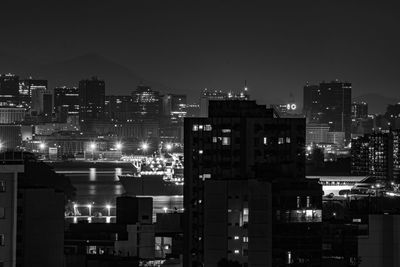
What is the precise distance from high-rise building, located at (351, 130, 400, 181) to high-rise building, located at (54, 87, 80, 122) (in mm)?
62305

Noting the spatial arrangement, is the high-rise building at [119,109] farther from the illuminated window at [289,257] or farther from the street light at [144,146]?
the illuminated window at [289,257]

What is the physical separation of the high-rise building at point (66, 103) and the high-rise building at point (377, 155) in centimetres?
6231

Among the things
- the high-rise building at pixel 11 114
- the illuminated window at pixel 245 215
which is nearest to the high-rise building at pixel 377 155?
the illuminated window at pixel 245 215

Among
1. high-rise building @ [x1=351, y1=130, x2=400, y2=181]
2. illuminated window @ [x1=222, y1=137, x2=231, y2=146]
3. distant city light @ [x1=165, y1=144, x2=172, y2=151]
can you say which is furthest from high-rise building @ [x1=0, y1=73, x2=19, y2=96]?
illuminated window @ [x1=222, y1=137, x2=231, y2=146]

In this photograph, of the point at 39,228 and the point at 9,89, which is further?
the point at 9,89

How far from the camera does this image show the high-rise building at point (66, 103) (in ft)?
413

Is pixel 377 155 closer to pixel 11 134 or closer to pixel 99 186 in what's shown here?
pixel 99 186

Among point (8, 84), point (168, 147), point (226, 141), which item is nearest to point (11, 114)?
point (8, 84)

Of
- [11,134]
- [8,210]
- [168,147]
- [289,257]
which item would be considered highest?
[11,134]

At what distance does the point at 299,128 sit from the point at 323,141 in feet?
237

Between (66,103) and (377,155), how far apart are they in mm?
67334

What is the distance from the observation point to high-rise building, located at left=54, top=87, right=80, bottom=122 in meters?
126

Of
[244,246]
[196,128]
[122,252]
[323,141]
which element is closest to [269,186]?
[244,246]

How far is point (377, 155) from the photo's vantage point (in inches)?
2462
